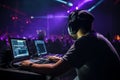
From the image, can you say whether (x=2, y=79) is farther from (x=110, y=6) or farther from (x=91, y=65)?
(x=110, y=6)

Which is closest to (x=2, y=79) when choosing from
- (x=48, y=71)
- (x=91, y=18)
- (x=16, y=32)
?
(x=48, y=71)

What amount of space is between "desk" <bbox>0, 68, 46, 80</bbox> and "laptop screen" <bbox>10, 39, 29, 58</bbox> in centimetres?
37

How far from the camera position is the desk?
1646mm

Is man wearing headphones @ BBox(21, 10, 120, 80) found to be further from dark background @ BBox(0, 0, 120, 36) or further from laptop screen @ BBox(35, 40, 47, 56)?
dark background @ BBox(0, 0, 120, 36)

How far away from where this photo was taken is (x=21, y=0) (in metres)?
17.8

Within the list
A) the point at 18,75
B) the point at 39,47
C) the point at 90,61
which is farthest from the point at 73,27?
the point at 39,47

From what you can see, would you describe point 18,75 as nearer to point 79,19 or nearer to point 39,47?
point 79,19

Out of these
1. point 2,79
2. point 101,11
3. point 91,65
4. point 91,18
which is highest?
point 101,11

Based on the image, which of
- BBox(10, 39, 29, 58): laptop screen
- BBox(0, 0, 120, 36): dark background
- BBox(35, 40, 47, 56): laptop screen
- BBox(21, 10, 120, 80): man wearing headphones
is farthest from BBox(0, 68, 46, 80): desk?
BBox(0, 0, 120, 36): dark background

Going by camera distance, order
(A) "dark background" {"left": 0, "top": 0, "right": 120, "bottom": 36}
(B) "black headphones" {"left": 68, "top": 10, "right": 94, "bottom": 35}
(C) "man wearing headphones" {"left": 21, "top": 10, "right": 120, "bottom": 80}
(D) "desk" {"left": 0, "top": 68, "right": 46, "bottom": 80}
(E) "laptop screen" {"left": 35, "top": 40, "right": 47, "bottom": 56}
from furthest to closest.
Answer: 1. (A) "dark background" {"left": 0, "top": 0, "right": 120, "bottom": 36}
2. (E) "laptop screen" {"left": 35, "top": 40, "right": 47, "bottom": 56}
3. (D) "desk" {"left": 0, "top": 68, "right": 46, "bottom": 80}
4. (B) "black headphones" {"left": 68, "top": 10, "right": 94, "bottom": 35}
5. (C) "man wearing headphones" {"left": 21, "top": 10, "right": 120, "bottom": 80}

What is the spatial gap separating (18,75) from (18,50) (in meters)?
0.66

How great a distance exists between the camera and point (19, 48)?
2.42m

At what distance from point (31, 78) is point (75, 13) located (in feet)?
2.30

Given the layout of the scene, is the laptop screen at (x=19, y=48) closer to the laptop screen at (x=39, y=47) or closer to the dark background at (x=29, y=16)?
the laptop screen at (x=39, y=47)
